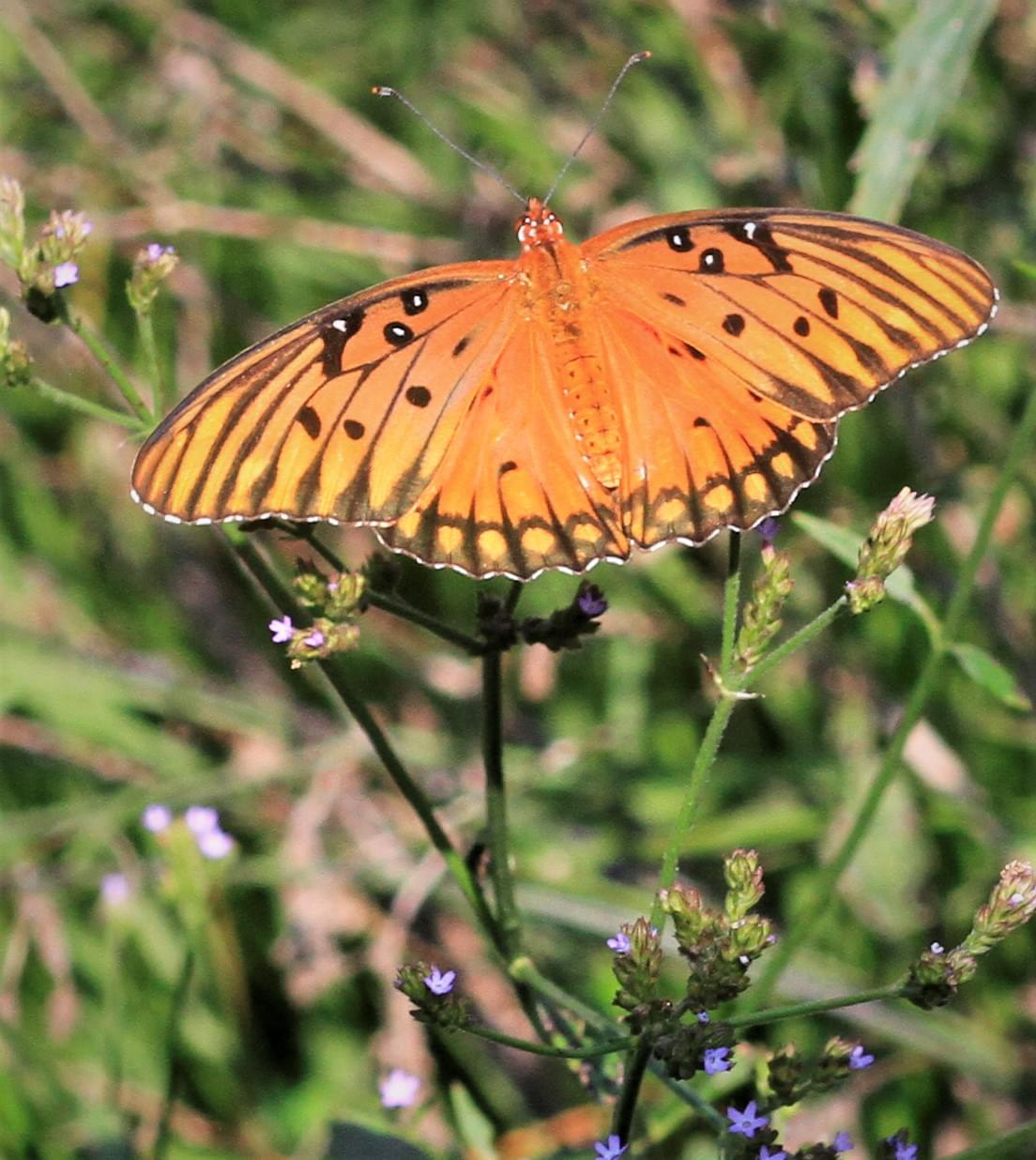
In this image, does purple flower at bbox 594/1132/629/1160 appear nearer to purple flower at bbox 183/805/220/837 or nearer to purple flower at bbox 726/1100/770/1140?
purple flower at bbox 726/1100/770/1140

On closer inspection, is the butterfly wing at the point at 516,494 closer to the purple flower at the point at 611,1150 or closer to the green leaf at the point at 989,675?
the green leaf at the point at 989,675

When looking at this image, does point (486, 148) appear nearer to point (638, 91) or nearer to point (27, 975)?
point (638, 91)

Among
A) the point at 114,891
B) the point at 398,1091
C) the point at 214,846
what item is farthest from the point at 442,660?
the point at 398,1091

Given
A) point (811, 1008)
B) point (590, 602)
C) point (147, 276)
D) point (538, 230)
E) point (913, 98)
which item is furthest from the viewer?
point (913, 98)

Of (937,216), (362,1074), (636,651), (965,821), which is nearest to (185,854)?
(362,1074)

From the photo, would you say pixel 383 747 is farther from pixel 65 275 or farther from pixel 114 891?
pixel 114 891

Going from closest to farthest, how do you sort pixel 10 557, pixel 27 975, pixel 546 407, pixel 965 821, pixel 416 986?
pixel 416 986 → pixel 546 407 → pixel 965 821 → pixel 27 975 → pixel 10 557
